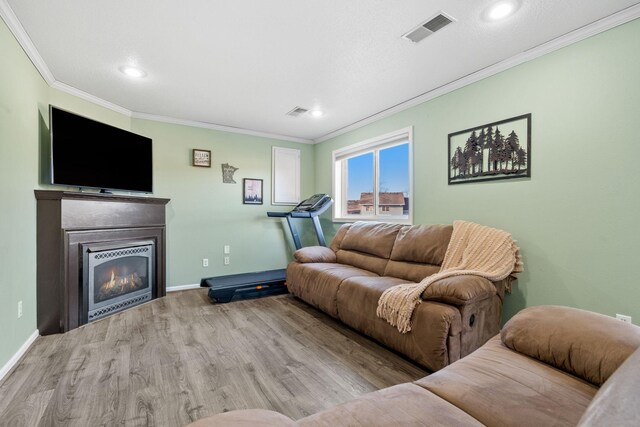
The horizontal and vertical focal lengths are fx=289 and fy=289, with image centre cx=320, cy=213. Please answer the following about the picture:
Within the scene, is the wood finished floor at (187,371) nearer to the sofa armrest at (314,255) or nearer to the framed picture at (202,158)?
the sofa armrest at (314,255)

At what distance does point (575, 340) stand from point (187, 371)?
2.18 metres

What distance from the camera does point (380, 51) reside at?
2357 millimetres

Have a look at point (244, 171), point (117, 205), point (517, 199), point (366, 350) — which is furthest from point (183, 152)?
point (517, 199)

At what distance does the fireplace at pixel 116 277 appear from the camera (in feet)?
9.36

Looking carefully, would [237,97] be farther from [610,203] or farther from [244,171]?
[610,203]

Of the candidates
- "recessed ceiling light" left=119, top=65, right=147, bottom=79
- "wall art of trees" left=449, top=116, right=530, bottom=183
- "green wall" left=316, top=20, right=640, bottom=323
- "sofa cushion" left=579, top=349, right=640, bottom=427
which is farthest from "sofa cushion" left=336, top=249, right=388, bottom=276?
"recessed ceiling light" left=119, top=65, right=147, bottom=79

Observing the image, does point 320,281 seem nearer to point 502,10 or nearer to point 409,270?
point 409,270

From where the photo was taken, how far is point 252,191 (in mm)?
4578

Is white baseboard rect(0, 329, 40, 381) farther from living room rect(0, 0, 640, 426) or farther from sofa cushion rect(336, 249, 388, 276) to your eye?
sofa cushion rect(336, 249, 388, 276)

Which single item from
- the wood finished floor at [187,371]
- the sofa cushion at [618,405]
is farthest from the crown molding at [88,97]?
the sofa cushion at [618,405]

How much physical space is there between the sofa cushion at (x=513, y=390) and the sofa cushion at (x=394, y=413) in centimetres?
7

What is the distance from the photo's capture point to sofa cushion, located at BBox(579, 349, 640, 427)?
446 mm

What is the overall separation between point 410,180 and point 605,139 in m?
1.67

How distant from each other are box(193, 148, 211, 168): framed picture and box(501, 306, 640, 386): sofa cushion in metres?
4.00
